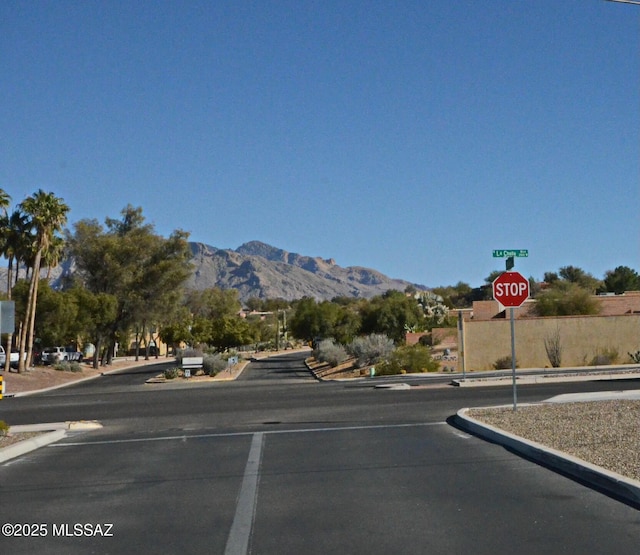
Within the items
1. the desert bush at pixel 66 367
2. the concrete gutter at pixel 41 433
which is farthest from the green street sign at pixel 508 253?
the desert bush at pixel 66 367

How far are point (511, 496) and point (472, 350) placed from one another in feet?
117

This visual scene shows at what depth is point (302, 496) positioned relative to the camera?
1034 cm

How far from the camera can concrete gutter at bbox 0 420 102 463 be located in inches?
604

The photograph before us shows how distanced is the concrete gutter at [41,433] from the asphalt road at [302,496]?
360mm

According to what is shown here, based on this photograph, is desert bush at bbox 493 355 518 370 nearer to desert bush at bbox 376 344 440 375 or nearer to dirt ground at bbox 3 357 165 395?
desert bush at bbox 376 344 440 375

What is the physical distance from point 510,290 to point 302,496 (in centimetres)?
980

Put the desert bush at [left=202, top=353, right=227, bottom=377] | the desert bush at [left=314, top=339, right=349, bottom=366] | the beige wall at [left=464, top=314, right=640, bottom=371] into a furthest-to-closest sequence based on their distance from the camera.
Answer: the desert bush at [left=314, top=339, right=349, bottom=366]
the desert bush at [left=202, top=353, right=227, bottom=377]
the beige wall at [left=464, top=314, right=640, bottom=371]

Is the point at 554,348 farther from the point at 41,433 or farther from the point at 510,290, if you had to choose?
the point at 41,433

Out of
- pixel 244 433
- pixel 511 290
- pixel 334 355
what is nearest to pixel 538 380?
pixel 511 290

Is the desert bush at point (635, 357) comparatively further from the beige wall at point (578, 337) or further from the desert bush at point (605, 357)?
the desert bush at point (605, 357)

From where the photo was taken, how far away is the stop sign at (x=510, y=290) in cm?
1870

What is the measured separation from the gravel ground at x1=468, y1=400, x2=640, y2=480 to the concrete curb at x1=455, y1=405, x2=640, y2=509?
25 centimetres

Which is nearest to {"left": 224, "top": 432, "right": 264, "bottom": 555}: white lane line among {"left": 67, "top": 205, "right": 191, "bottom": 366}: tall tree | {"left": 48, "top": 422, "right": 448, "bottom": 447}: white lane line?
{"left": 48, "top": 422, "right": 448, "bottom": 447}: white lane line

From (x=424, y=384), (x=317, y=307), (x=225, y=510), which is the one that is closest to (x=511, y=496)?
(x=225, y=510)
